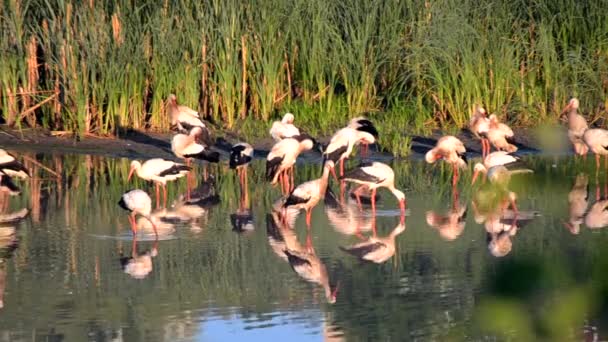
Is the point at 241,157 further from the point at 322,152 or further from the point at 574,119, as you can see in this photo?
the point at 574,119

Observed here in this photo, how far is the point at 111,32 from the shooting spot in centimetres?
1393

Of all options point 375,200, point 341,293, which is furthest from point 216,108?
point 341,293

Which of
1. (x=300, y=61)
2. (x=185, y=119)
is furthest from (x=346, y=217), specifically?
(x=300, y=61)

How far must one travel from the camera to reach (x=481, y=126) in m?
12.9

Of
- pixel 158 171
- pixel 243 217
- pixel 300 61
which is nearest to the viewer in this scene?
pixel 243 217

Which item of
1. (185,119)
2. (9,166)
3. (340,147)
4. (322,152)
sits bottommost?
(9,166)

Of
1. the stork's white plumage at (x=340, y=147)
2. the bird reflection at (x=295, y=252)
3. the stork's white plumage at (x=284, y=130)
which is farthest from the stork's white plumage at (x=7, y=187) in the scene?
the stork's white plumage at (x=340, y=147)

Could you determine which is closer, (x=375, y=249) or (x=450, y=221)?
(x=375, y=249)

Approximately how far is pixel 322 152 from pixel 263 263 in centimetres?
499

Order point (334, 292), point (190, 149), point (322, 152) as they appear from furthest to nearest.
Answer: point (322, 152) → point (190, 149) → point (334, 292)

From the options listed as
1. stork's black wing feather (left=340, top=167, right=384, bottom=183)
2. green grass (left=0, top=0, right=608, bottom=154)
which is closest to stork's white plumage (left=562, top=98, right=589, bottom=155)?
green grass (left=0, top=0, right=608, bottom=154)

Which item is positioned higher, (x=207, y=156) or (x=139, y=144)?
(x=139, y=144)

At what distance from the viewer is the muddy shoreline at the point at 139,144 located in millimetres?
13420

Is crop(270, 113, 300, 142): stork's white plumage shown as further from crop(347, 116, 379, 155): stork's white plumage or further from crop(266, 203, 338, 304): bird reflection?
crop(266, 203, 338, 304): bird reflection
